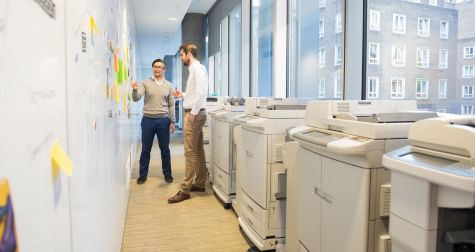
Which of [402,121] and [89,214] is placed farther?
[402,121]

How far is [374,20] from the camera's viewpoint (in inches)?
100

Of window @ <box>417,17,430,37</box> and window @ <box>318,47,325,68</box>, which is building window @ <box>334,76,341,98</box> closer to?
window @ <box>318,47,325,68</box>

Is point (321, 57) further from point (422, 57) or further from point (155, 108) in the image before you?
point (155, 108)

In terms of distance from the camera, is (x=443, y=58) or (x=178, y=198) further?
(x=178, y=198)

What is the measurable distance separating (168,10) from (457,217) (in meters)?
5.66

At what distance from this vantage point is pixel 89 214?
3.65ft

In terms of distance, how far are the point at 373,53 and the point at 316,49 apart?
92 cm

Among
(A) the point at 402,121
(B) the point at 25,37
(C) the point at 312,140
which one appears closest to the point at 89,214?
(B) the point at 25,37

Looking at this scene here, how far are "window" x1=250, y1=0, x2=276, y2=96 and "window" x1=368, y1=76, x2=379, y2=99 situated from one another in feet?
6.85

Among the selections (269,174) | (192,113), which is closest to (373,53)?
(269,174)

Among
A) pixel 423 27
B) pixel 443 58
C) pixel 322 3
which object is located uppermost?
pixel 322 3

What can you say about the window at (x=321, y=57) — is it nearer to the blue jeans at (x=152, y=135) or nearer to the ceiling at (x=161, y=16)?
the blue jeans at (x=152, y=135)

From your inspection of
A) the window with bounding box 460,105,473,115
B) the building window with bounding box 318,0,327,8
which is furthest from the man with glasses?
the window with bounding box 460,105,473,115

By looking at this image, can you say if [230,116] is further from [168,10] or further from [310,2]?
[168,10]
